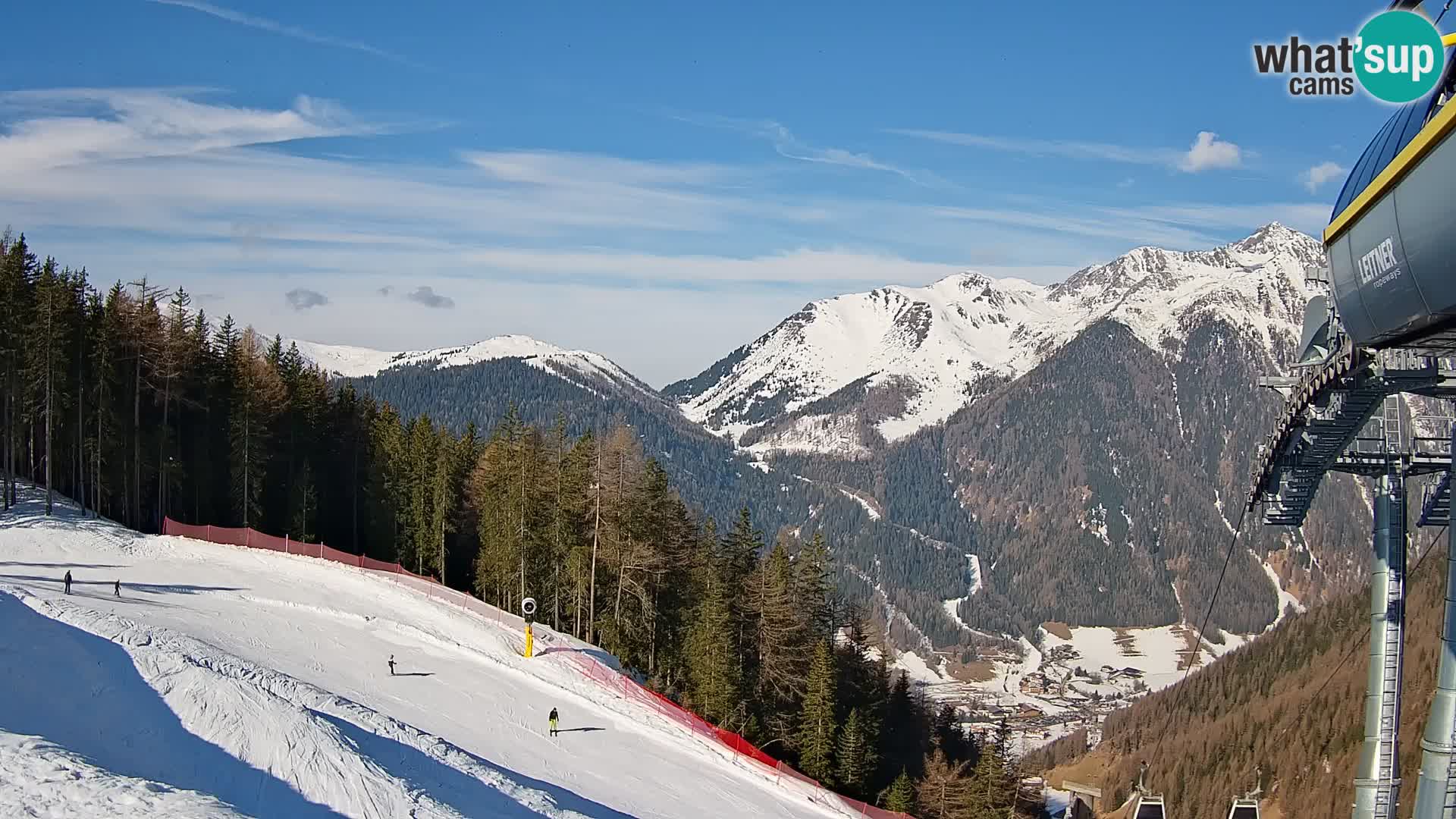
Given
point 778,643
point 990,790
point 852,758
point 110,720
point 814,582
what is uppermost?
point 110,720

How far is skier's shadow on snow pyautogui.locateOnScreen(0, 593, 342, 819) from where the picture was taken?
2083 cm

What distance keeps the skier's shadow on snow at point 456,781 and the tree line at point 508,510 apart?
18618 millimetres

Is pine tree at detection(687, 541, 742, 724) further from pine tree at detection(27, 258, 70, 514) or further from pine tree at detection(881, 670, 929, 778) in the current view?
pine tree at detection(27, 258, 70, 514)

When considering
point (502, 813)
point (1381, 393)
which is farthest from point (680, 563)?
point (1381, 393)

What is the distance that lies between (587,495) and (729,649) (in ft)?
29.5

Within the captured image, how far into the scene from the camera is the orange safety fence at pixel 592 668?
3756 centimetres

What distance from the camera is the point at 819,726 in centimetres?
4588

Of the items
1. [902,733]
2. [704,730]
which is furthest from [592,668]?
[902,733]

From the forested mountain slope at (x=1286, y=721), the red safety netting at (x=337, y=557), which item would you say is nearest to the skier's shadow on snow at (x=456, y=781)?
the red safety netting at (x=337, y=557)

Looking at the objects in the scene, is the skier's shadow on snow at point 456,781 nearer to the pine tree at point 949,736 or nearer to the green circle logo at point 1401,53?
the green circle logo at point 1401,53

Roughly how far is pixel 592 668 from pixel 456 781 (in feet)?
53.3

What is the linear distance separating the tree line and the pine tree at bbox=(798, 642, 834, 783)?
8 cm

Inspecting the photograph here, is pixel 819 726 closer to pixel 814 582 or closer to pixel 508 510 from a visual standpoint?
pixel 814 582

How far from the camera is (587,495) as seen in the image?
1960 inches
